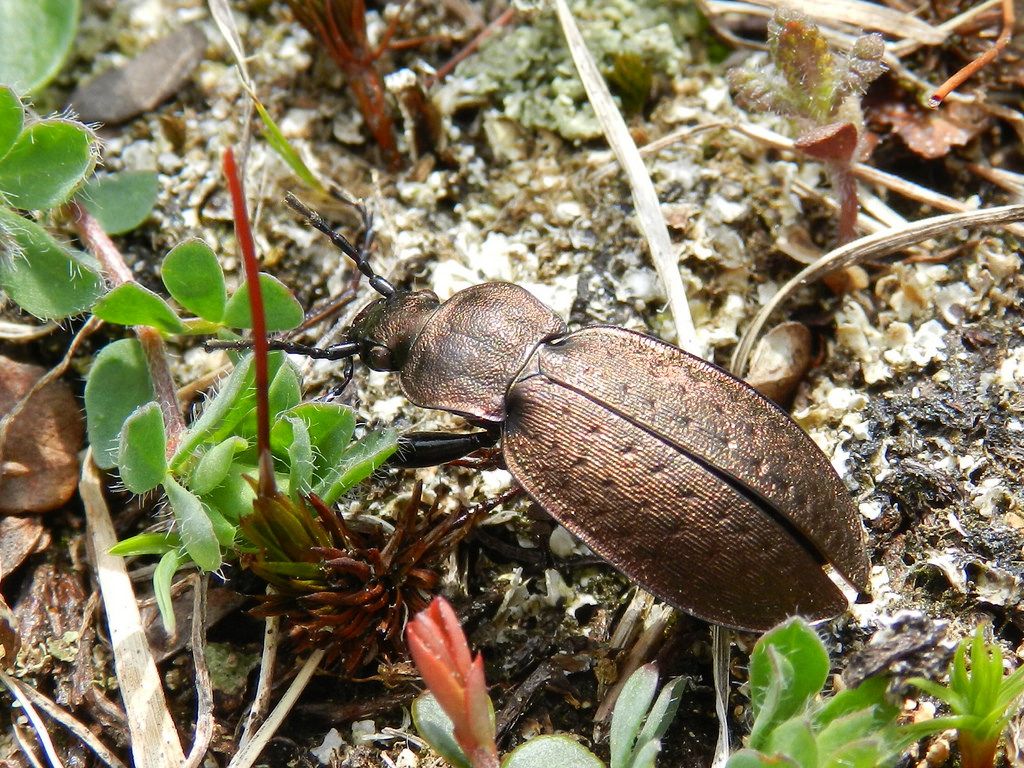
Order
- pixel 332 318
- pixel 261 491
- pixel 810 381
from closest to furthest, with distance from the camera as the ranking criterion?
1. pixel 261 491
2. pixel 810 381
3. pixel 332 318

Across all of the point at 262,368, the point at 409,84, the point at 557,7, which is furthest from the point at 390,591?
the point at 557,7

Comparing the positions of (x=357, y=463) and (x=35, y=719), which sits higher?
(x=357, y=463)

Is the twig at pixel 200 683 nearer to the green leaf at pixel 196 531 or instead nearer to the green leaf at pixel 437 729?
the green leaf at pixel 196 531

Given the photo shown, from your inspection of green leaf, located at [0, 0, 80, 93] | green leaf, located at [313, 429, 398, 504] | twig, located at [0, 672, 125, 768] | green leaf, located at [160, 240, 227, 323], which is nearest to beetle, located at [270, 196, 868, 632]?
green leaf, located at [313, 429, 398, 504]

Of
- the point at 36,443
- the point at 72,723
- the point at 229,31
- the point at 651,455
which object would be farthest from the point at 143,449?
the point at 229,31

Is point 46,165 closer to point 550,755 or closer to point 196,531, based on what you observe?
point 196,531

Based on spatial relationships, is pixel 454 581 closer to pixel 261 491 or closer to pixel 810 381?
pixel 261 491

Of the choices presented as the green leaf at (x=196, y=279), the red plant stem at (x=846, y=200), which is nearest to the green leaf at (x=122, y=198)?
the green leaf at (x=196, y=279)
